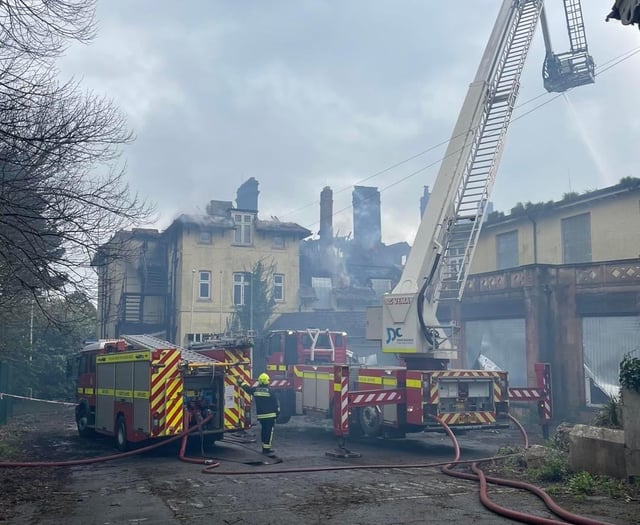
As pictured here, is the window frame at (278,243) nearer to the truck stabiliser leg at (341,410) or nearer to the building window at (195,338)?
the building window at (195,338)

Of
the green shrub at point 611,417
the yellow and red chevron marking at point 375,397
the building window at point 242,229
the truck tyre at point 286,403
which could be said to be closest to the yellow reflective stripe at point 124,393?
the yellow and red chevron marking at point 375,397

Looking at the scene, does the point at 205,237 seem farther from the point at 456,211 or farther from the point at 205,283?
the point at 456,211

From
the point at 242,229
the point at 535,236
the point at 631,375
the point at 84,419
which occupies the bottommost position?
the point at 84,419

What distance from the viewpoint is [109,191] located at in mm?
10938

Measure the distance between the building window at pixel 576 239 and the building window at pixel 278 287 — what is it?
1896cm

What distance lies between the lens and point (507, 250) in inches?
1014

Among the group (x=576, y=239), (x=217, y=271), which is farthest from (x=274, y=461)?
(x=217, y=271)

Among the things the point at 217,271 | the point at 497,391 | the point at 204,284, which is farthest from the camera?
the point at 217,271

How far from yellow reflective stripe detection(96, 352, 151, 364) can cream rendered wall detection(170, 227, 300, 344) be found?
68.8 ft

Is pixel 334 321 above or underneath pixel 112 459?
above

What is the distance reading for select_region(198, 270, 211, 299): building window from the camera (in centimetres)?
3700

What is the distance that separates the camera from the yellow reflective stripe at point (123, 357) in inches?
510

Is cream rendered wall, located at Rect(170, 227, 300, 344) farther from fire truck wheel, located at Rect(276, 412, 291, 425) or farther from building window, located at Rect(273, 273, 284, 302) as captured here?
fire truck wheel, located at Rect(276, 412, 291, 425)

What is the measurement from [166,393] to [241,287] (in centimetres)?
2532
